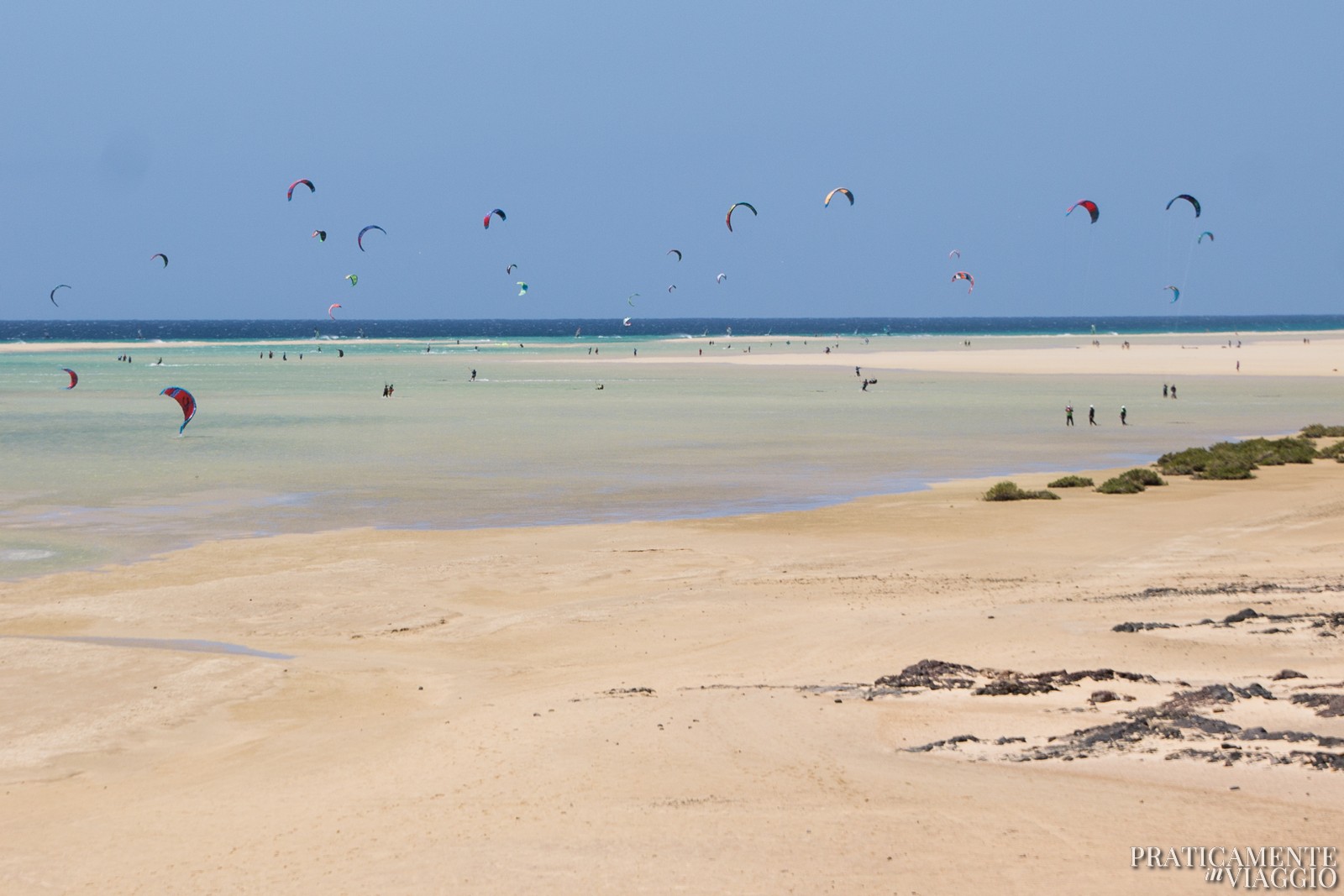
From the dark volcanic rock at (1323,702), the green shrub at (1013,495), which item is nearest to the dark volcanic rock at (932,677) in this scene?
the dark volcanic rock at (1323,702)

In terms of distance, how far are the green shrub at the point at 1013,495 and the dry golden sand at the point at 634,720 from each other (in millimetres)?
4450

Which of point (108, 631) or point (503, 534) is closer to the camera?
point (108, 631)

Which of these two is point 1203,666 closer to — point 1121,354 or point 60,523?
point 60,523

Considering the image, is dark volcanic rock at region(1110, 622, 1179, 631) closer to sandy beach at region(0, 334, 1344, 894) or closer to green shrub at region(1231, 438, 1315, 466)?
sandy beach at region(0, 334, 1344, 894)

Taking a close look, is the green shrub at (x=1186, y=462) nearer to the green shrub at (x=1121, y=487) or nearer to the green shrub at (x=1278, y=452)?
the green shrub at (x=1278, y=452)

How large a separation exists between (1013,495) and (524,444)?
16756mm

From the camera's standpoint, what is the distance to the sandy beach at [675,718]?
6.75 meters

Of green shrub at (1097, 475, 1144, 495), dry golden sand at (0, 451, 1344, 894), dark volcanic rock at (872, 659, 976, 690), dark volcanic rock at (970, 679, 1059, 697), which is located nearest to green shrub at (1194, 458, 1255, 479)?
green shrub at (1097, 475, 1144, 495)

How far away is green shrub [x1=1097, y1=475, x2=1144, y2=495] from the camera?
2309 cm

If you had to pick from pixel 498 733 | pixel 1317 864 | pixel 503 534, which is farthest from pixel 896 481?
pixel 1317 864

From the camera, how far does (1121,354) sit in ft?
335

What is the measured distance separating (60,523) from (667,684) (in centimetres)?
1494

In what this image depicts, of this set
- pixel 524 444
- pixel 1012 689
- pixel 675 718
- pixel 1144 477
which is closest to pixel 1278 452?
pixel 1144 477

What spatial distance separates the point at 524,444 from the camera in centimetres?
3553
